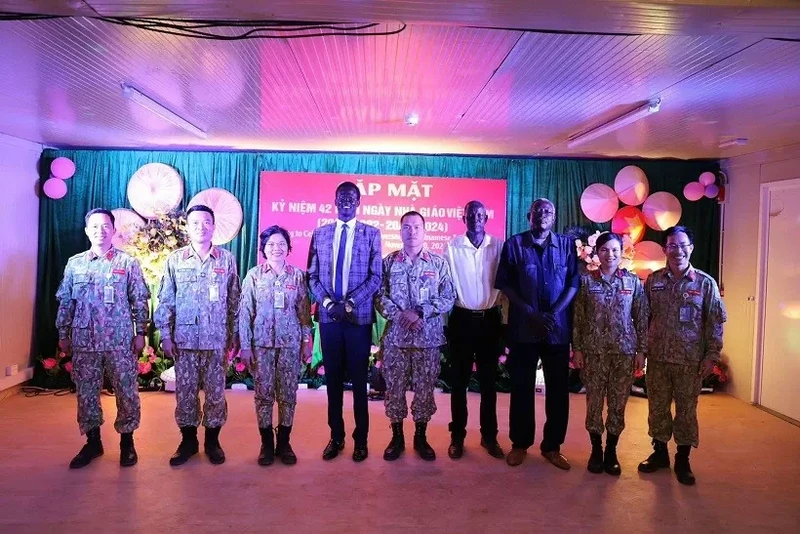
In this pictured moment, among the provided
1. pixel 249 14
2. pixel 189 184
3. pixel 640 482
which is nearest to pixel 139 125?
pixel 189 184

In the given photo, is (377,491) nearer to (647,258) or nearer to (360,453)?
(360,453)

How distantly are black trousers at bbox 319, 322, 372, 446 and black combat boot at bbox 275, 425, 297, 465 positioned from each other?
0.95 ft

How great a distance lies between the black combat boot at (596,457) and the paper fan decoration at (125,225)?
4.59 meters

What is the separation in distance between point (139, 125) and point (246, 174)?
1.46 m

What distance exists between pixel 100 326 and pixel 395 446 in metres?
1.94

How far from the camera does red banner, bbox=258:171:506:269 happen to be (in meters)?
6.45

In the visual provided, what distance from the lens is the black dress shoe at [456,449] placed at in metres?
3.99

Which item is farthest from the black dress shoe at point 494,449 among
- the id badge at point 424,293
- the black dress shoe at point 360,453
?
the id badge at point 424,293

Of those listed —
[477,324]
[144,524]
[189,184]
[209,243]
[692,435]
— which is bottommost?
[144,524]

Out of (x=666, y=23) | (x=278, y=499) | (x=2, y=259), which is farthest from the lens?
(x=2, y=259)

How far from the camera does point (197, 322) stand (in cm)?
371

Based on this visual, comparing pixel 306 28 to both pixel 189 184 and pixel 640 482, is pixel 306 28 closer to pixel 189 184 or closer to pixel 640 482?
pixel 640 482

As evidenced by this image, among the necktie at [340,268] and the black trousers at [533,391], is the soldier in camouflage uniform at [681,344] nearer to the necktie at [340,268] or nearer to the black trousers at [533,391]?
the black trousers at [533,391]

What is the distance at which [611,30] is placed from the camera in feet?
8.47
